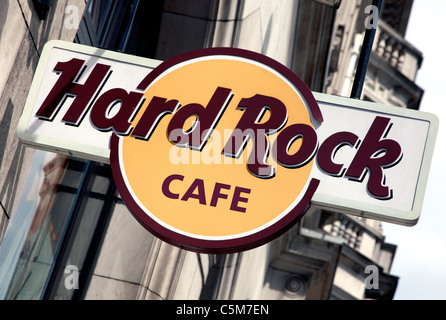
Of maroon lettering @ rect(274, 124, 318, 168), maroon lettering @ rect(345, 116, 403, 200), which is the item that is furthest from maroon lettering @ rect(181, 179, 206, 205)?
maroon lettering @ rect(345, 116, 403, 200)

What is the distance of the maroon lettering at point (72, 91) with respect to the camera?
5.22m

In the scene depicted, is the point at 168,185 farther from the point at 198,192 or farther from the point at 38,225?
the point at 38,225

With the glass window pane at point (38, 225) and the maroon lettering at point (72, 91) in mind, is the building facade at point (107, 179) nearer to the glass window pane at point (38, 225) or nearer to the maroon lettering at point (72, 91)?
the glass window pane at point (38, 225)

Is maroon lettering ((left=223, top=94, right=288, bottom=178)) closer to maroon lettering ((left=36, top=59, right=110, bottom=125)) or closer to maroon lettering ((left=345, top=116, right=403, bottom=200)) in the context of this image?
maroon lettering ((left=345, top=116, right=403, bottom=200))

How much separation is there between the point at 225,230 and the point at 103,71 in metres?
1.56

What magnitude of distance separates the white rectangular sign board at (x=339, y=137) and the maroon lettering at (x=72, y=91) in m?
0.01

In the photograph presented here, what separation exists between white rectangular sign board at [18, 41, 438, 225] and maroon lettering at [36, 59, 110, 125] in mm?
14

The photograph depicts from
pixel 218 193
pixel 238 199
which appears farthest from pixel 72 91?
pixel 238 199

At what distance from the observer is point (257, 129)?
17.3ft

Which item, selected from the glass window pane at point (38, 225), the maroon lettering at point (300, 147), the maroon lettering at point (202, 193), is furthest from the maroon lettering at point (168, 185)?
the glass window pane at point (38, 225)

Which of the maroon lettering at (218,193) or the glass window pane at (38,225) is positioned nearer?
the maroon lettering at (218,193)

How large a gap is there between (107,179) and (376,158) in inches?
205

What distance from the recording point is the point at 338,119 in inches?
210
